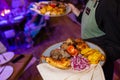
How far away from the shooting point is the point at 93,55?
85 centimetres

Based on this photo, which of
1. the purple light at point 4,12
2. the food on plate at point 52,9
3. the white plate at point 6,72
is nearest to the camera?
the white plate at point 6,72

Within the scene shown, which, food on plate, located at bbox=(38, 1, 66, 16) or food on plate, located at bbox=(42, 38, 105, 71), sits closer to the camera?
food on plate, located at bbox=(42, 38, 105, 71)

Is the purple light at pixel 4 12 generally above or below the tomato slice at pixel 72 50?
below

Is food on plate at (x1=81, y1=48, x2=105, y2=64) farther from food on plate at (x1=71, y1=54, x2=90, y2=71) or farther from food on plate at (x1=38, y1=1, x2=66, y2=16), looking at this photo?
food on plate at (x1=38, y1=1, x2=66, y2=16)

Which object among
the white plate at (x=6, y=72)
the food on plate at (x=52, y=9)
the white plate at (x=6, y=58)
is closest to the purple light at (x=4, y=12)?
the food on plate at (x=52, y=9)

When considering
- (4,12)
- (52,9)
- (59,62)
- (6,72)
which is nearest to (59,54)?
(59,62)

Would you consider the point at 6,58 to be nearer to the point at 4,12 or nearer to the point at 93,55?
the point at 93,55

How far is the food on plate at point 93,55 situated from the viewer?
2.73ft

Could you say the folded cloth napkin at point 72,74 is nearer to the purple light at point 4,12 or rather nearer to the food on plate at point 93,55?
the food on plate at point 93,55

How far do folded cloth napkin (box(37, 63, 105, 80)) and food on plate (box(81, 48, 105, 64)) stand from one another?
0.03 meters

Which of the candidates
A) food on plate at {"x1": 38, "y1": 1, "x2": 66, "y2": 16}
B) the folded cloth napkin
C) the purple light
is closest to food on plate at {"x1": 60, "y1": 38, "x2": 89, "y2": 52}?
the folded cloth napkin

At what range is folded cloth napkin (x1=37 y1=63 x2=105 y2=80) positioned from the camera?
2.53 ft

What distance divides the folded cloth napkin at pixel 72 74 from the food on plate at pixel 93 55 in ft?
0.10

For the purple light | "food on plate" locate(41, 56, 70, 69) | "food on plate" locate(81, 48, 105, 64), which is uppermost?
"food on plate" locate(81, 48, 105, 64)
